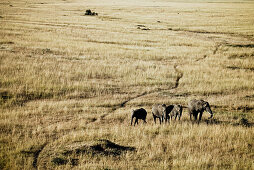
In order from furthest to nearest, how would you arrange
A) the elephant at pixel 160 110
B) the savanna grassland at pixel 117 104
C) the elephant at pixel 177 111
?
the elephant at pixel 177 111 < the elephant at pixel 160 110 < the savanna grassland at pixel 117 104

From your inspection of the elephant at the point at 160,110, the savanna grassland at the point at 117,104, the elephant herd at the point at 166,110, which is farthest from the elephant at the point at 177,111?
the elephant at the point at 160,110

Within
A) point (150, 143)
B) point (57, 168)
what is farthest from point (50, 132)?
point (150, 143)

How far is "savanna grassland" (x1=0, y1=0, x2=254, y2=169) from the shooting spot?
8.45 meters

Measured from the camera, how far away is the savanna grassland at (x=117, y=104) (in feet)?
27.7

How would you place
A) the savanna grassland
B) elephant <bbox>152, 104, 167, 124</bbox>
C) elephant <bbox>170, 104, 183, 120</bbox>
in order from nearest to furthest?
the savanna grassland → elephant <bbox>152, 104, 167, 124</bbox> → elephant <bbox>170, 104, 183, 120</bbox>

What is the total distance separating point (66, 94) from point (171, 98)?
708 centimetres

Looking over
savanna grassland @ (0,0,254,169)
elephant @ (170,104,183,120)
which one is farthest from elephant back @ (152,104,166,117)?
elephant @ (170,104,183,120)

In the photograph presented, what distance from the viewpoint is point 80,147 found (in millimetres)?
8727

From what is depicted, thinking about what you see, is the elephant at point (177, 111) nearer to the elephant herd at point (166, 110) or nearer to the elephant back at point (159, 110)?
the elephant herd at point (166, 110)

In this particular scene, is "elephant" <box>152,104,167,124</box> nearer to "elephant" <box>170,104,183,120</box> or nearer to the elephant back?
the elephant back

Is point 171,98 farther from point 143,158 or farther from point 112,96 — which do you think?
point 143,158

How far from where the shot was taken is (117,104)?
15656 millimetres

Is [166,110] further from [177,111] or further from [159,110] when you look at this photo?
[177,111]

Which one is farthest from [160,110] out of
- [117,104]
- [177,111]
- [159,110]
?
[117,104]
